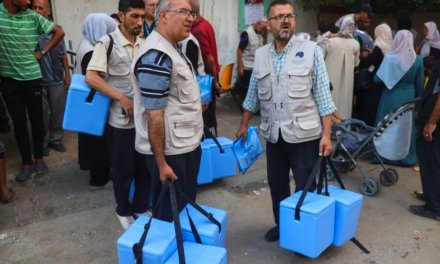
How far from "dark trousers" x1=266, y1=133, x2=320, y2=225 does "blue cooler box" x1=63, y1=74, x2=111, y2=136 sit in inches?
56.7

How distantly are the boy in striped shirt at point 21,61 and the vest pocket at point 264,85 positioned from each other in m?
2.62

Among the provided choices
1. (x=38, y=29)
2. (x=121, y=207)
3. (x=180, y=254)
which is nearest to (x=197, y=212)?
(x=180, y=254)

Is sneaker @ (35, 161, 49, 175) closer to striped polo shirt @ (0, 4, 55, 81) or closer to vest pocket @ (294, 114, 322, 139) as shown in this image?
striped polo shirt @ (0, 4, 55, 81)

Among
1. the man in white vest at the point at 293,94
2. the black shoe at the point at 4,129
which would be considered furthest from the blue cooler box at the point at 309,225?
the black shoe at the point at 4,129

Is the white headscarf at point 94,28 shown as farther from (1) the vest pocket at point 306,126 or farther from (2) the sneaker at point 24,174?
(1) the vest pocket at point 306,126

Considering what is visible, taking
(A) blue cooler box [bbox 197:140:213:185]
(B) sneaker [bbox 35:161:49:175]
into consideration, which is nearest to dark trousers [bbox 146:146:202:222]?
(A) blue cooler box [bbox 197:140:213:185]

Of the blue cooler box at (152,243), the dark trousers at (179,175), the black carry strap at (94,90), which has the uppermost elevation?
the black carry strap at (94,90)

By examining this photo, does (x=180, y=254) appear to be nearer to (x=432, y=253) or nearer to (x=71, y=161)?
(x=432, y=253)

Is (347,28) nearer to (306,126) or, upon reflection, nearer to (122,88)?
(306,126)

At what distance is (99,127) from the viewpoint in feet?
11.0

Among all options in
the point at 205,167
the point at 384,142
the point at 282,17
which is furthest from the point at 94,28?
the point at 384,142

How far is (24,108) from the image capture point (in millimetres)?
4477

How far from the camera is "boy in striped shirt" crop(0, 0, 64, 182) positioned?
418 centimetres

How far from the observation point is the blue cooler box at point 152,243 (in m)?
2.24
